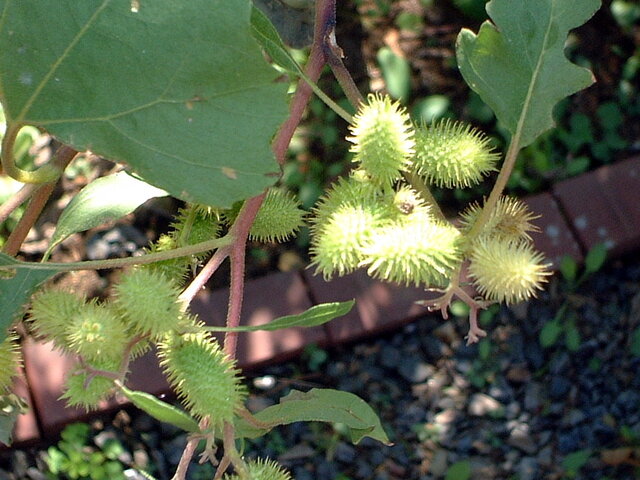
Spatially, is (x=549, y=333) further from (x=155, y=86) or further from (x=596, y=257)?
(x=155, y=86)

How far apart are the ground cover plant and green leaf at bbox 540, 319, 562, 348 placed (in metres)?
1.43

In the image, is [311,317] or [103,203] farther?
[103,203]

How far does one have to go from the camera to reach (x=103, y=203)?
104 centimetres

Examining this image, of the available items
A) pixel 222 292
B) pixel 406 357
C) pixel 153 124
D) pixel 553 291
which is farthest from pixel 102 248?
pixel 153 124

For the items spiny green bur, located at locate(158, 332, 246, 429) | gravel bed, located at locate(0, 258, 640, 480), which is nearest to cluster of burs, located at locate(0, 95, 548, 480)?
spiny green bur, located at locate(158, 332, 246, 429)

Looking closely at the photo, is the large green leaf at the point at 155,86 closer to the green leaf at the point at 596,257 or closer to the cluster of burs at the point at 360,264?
the cluster of burs at the point at 360,264

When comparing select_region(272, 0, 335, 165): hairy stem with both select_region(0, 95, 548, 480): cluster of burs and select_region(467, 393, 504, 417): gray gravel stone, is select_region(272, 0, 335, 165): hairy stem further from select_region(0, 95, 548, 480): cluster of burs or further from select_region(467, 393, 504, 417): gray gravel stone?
select_region(467, 393, 504, 417): gray gravel stone

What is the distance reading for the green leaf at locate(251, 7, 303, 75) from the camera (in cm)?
99

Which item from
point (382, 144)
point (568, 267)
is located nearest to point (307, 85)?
point (382, 144)

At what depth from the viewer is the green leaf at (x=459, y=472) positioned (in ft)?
7.14

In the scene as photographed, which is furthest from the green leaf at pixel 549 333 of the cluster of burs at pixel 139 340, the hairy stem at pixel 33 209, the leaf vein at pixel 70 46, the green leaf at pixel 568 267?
the leaf vein at pixel 70 46

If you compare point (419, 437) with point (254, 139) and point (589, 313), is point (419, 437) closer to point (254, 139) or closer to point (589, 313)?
point (589, 313)

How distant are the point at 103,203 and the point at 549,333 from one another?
1.60 m

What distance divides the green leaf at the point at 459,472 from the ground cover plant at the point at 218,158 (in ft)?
4.23
